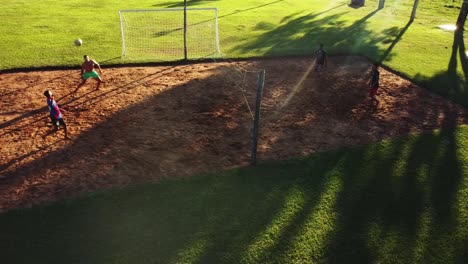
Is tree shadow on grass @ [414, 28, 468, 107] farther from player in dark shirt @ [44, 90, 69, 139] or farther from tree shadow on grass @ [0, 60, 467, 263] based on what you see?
player in dark shirt @ [44, 90, 69, 139]

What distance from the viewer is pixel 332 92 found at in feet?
53.3

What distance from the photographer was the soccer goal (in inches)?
765

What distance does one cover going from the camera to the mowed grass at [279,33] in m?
19.0

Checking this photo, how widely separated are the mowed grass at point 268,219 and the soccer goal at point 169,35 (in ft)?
36.3

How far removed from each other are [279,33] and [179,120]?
1372 cm

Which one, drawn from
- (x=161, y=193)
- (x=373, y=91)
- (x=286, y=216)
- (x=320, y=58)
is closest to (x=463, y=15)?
(x=320, y=58)

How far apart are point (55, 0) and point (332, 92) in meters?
28.0

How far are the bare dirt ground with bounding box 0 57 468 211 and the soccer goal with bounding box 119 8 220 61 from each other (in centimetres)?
184

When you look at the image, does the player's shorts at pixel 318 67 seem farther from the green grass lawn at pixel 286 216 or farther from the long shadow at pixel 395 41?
the green grass lawn at pixel 286 216

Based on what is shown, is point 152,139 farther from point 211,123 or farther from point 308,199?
point 308,199

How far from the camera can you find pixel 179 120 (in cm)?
1339

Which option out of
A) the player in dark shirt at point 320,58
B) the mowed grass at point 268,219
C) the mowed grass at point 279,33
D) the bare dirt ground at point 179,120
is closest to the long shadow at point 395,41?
the mowed grass at point 279,33

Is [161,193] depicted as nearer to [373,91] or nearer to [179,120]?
[179,120]

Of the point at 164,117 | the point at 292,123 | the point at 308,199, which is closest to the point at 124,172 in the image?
the point at 164,117
